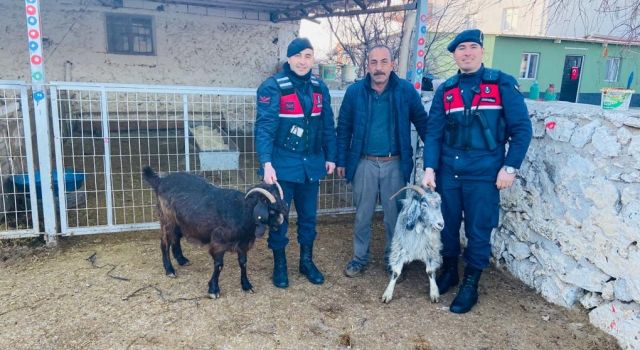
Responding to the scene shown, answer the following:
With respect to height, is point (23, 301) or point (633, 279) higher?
point (633, 279)

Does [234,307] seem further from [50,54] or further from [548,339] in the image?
[50,54]

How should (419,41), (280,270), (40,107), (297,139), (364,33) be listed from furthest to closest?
(364,33), (419,41), (40,107), (280,270), (297,139)

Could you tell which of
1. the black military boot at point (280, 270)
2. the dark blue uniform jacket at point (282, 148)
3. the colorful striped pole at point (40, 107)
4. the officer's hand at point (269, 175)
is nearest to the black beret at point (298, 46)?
the dark blue uniform jacket at point (282, 148)

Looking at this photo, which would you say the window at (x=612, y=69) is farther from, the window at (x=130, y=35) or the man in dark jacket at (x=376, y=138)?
the man in dark jacket at (x=376, y=138)

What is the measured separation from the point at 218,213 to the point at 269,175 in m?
0.47

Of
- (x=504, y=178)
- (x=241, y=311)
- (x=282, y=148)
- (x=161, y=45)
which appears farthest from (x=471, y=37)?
(x=161, y=45)

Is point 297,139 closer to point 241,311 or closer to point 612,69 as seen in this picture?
point 241,311

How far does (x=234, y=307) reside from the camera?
10.3 feet

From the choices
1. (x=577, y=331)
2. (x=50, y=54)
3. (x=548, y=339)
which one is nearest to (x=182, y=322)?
Result: (x=548, y=339)

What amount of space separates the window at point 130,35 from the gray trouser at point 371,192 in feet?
23.4

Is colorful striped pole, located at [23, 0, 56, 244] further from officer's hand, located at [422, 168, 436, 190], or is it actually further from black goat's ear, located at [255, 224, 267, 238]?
officer's hand, located at [422, 168, 436, 190]

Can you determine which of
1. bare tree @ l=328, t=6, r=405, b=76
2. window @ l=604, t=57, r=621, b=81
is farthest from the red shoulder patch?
window @ l=604, t=57, r=621, b=81

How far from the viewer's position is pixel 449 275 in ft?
11.5

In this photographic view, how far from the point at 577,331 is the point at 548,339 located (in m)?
0.25
